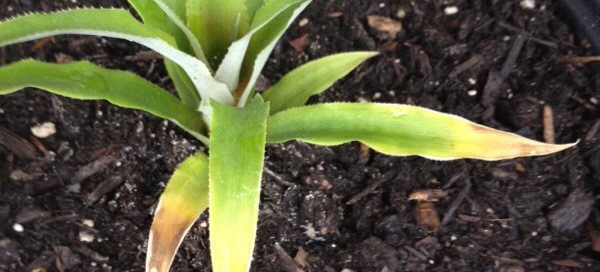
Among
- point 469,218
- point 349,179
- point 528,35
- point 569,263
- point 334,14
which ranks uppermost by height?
point 334,14

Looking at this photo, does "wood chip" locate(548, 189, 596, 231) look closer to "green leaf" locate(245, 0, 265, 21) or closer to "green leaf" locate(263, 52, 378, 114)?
"green leaf" locate(263, 52, 378, 114)

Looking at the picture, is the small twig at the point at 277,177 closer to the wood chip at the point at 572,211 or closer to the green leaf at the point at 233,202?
the green leaf at the point at 233,202

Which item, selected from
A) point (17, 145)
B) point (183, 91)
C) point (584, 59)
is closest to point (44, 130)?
point (17, 145)

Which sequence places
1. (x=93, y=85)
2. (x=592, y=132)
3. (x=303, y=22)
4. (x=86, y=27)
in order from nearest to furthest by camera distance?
(x=86, y=27)
(x=93, y=85)
(x=592, y=132)
(x=303, y=22)

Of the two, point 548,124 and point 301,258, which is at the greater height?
point 548,124

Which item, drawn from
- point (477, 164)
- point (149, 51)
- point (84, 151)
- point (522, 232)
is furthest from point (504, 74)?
point (84, 151)

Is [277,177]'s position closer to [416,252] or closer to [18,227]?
[416,252]
